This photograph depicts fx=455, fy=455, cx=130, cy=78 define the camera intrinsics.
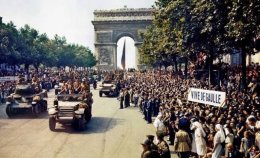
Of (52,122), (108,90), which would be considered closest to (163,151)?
(52,122)

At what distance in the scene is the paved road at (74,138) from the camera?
1576cm

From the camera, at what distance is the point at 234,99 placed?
2080cm

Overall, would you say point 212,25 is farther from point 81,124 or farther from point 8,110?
point 8,110

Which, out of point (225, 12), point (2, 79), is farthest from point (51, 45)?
point (225, 12)

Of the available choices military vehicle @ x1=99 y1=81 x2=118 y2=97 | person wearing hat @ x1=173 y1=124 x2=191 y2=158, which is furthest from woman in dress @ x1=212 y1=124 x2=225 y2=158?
→ military vehicle @ x1=99 y1=81 x2=118 y2=97

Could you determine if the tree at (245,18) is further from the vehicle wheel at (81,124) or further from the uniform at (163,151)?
the vehicle wheel at (81,124)

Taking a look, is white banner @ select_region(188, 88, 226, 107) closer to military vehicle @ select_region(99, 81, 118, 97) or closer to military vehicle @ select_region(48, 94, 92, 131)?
military vehicle @ select_region(48, 94, 92, 131)

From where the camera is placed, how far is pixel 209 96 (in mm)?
15086

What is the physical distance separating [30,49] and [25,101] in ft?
132

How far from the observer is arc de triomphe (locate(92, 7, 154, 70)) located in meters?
96.6

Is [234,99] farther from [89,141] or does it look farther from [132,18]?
[132,18]

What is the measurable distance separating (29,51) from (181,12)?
4131 cm

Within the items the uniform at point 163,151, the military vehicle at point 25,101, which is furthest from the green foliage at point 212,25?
the military vehicle at point 25,101

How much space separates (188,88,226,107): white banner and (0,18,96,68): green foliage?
129 feet
